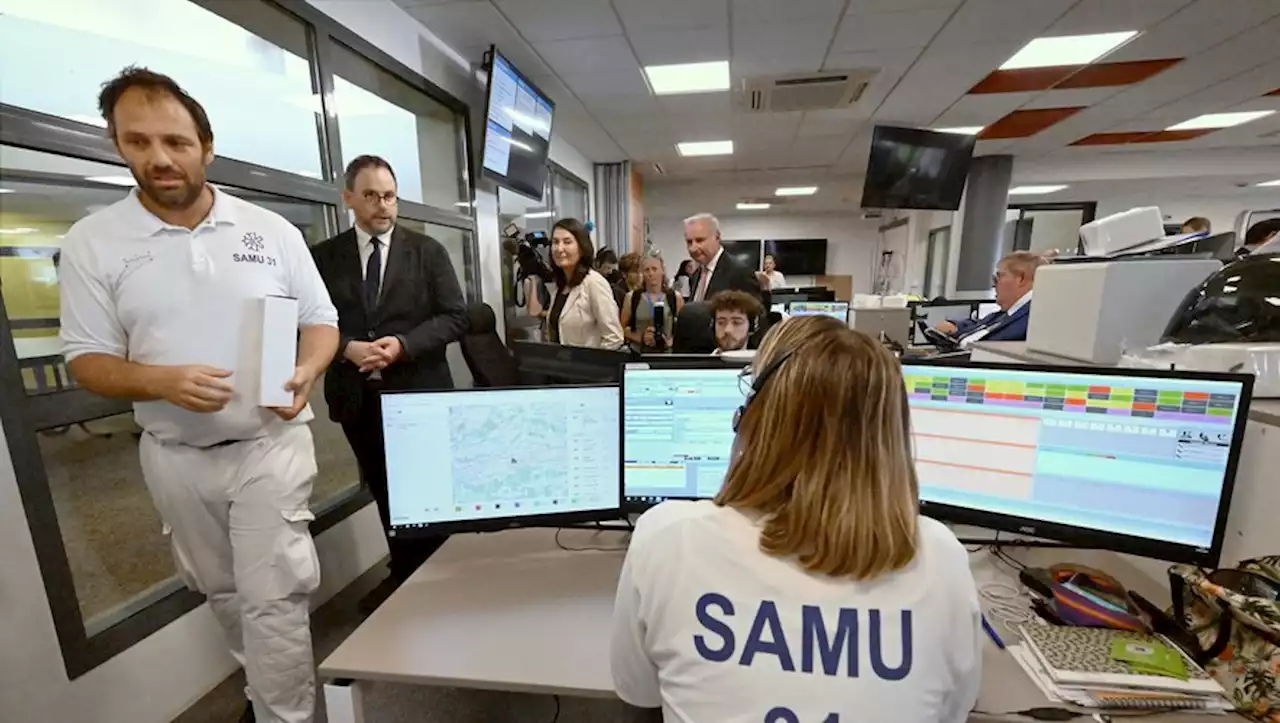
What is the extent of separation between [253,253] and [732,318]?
180cm

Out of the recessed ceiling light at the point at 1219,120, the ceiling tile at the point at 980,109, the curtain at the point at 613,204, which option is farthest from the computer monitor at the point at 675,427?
the recessed ceiling light at the point at 1219,120

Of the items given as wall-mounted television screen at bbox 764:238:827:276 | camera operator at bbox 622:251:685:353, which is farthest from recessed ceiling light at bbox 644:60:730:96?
wall-mounted television screen at bbox 764:238:827:276

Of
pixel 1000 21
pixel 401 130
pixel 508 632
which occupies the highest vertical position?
pixel 1000 21

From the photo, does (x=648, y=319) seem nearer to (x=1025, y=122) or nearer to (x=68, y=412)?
(x=68, y=412)

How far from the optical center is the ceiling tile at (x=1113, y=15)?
9.64 ft

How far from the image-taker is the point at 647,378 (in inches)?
46.4

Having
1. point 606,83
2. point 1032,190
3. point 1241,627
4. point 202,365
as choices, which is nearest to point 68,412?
point 202,365

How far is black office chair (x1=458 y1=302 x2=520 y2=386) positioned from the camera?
5.95 feet

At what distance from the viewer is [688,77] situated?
3.93m

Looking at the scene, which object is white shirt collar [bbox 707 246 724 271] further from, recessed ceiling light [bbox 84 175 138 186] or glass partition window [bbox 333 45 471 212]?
recessed ceiling light [bbox 84 175 138 186]

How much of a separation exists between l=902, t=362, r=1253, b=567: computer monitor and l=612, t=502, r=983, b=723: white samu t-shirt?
0.39 m

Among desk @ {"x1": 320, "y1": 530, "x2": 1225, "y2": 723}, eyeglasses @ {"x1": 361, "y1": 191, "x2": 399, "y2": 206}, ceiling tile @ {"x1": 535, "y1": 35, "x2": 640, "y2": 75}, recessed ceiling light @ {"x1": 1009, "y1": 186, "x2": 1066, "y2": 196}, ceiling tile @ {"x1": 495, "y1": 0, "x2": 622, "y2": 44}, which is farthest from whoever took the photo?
recessed ceiling light @ {"x1": 1009, "y1": 186, "x2": 1066, "y2": 196}

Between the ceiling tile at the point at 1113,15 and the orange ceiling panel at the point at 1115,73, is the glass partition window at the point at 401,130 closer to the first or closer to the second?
the ceiling tile at the point at 1113,15

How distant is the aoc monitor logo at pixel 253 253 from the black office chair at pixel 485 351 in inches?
27.2
